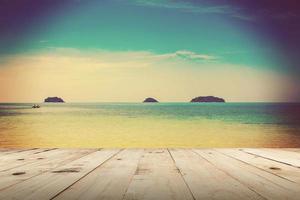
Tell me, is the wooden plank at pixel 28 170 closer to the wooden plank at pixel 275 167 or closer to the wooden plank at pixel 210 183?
the wooden plank at pixel 210 183

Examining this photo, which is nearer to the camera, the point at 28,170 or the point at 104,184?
the point at 104,184

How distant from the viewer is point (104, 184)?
68.3 inches

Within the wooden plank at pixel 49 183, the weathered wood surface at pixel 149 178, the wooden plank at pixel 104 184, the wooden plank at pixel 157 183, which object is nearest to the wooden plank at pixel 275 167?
the weathered wood surface at pixel 149 178

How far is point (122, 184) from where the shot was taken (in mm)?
1729

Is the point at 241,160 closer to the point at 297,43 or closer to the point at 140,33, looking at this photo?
the point at 297,43

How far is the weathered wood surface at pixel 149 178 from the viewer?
153cm

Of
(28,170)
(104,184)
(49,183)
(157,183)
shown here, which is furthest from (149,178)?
(28,170)

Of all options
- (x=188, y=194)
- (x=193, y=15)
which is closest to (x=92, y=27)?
(x=193, y=15)

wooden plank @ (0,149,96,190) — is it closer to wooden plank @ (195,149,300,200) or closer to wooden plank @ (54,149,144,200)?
wooden plank @ (54,149,144,200)

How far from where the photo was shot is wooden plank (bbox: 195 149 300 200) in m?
1.54

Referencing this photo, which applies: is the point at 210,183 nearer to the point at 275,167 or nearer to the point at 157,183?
the point at 157,183

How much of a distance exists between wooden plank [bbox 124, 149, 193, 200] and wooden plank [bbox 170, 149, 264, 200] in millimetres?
45

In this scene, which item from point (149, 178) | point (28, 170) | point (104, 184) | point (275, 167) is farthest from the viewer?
point (275, 167)

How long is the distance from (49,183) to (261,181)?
102cm
